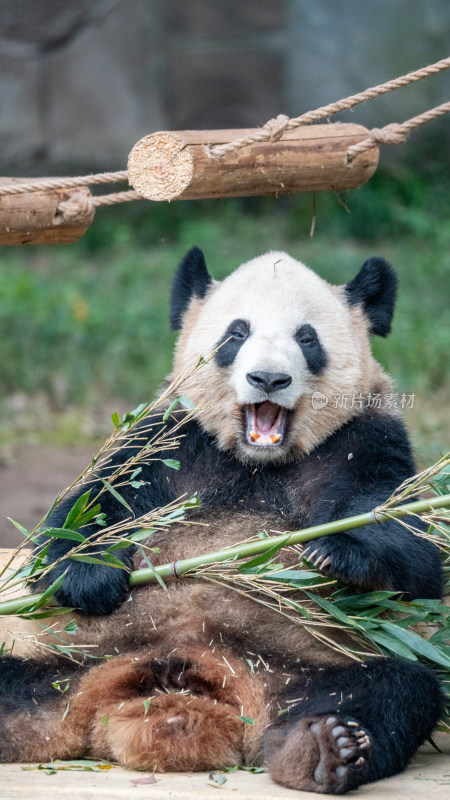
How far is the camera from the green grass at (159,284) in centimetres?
805

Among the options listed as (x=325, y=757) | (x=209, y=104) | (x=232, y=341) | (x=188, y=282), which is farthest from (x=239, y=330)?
(x=209, y=104)

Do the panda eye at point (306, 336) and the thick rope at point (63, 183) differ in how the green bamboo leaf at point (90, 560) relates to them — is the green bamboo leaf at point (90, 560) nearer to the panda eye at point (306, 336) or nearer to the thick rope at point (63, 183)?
the panda eye at point (306, 336)

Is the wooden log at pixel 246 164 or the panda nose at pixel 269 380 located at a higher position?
the wooden log at pixel 246 164

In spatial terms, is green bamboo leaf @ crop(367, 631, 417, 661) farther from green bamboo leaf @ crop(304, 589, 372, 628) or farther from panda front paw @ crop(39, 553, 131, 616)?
panda front paw @ crop(39, 553, 131, 616)

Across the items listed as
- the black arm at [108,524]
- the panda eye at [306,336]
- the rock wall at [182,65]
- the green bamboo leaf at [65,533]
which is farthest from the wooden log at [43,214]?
the rock wall at [182,65]

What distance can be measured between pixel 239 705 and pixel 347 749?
0.52 metres

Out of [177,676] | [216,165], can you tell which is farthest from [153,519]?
[216,165]

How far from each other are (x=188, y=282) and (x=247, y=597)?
1428 mm

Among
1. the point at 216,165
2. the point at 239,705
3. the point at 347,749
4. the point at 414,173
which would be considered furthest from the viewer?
the point at 414,173

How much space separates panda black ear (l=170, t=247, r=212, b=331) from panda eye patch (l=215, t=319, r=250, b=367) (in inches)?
15.5

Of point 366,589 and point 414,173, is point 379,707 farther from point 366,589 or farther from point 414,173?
point 414,173

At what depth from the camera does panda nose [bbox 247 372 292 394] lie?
345 cm

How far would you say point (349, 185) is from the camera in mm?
3977

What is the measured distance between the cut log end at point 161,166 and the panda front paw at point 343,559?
128 cm
